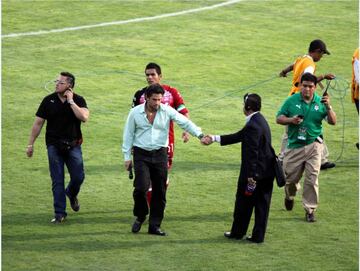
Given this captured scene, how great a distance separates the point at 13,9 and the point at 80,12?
154 cm

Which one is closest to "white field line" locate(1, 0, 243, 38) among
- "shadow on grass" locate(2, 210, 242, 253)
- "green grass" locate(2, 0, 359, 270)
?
"green grass" locate(2, 0, 359, 270)

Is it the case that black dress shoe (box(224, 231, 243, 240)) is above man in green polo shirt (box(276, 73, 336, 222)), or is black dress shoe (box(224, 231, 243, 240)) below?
below

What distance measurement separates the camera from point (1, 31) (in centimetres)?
2459

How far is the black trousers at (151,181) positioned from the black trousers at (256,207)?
0.96m

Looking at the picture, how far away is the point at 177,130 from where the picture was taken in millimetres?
19141

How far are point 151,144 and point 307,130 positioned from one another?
2161 millimetres

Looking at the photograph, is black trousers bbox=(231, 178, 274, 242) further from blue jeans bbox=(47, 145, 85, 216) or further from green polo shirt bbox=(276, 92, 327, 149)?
blue jeans bbox=(47, 145, 85, 216)

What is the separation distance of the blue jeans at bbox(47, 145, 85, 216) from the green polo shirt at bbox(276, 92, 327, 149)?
106 inches

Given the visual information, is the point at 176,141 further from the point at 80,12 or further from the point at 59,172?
the point at 80,12

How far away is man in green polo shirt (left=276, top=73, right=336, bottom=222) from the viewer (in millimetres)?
14570

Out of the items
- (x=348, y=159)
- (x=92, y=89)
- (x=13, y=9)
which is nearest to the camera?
(x=348, y=159)

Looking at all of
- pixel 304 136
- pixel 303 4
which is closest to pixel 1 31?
pixel 303 4

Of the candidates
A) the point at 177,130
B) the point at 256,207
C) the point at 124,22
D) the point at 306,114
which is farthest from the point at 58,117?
the point at 124,22

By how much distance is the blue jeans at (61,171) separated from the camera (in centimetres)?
1447
